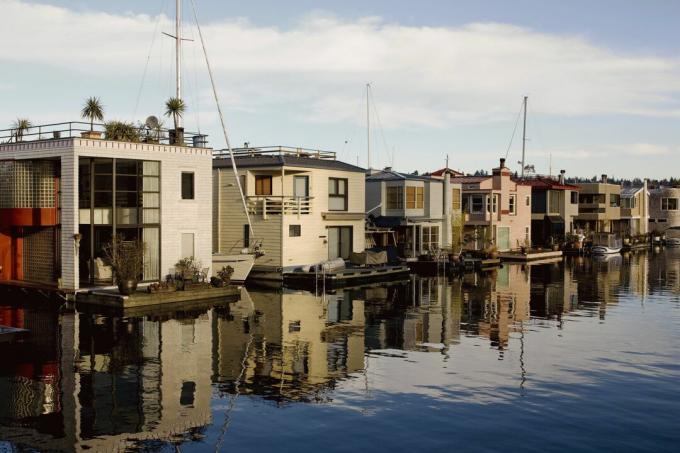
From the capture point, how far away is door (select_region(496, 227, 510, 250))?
74.1 meters

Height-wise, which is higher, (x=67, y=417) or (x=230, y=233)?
(x=230, y=233)

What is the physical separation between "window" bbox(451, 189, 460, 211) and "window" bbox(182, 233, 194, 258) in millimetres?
31928

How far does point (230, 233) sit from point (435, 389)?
30.9 metres

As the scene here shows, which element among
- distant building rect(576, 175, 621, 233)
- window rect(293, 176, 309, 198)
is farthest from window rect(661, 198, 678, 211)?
window rect(293, 176, 309, 198)

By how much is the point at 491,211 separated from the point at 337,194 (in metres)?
24.8

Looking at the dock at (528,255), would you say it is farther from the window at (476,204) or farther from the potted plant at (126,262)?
the potted plant at (126,262)

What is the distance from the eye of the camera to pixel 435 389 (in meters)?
19.6

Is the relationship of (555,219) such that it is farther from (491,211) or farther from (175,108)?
(175,108)

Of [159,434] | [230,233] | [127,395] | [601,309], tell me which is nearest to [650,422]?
[159,434]

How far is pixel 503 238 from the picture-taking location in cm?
7500

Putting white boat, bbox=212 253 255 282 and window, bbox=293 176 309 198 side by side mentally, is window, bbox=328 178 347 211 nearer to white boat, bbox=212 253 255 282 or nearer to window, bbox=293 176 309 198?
window, bbox=293 176 309 198

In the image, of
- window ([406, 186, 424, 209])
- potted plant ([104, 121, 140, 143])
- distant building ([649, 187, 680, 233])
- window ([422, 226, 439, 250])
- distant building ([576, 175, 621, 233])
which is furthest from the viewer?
distant building ([649, 187, 680, 233])

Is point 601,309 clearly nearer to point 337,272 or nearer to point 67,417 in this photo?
point 337,272

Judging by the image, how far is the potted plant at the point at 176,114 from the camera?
39906 millimetres
